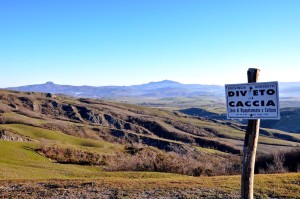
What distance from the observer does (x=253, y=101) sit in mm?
9180

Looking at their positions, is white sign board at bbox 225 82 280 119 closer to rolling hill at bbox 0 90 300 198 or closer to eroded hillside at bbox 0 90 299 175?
rolling hill at bbox 0 90 300 198

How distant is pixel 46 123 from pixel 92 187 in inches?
3554

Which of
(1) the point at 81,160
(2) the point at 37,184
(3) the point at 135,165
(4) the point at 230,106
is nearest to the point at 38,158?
(1) the point at 81,160

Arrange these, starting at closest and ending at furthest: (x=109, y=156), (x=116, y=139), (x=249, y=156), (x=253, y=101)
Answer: (x=253, y=101) < (x=249, y=156) < (x=109, y=156) < (x=116, y=139)

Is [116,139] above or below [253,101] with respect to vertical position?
below

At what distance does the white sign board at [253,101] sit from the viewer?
8922mm

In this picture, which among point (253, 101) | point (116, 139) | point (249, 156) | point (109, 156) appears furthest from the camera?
point (116, 139)

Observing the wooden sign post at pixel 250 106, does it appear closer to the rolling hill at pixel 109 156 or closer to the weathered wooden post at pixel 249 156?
the weathered wooden post at pixel 249 156

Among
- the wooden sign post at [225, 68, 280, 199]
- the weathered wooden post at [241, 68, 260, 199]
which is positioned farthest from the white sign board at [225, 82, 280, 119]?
the weathered wooden post at [241, 68, 260, 199]

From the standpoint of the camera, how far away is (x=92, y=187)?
20.4 meters

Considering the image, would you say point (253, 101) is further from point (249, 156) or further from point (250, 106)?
point (249, 156)

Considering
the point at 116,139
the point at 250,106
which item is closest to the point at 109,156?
→ the point at 116,139

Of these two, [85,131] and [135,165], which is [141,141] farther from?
[135,165]

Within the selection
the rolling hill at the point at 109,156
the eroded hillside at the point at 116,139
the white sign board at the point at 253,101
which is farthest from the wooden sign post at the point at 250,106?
the eroded hillside at the point at 116,139
